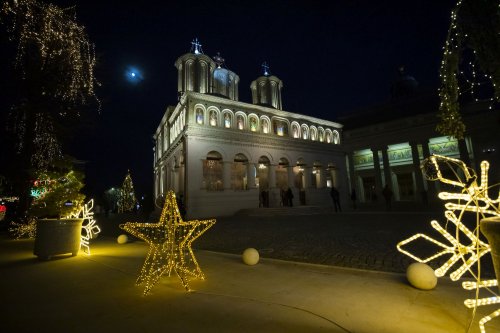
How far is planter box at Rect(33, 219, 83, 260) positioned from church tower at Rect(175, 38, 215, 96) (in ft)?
80.3

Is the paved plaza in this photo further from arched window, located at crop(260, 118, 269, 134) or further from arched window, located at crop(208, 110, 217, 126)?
arched window, located at crop(260, 118, 269, 134)

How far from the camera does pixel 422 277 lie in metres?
4.00

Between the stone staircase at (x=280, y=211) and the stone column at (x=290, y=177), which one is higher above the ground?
the stone column at (x=290, y=177)

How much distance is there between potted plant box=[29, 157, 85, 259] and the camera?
7.33 metres

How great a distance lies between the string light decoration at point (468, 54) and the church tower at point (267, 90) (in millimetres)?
33463

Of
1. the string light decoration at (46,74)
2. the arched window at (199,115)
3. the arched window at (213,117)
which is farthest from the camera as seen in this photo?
the arched window at (213,117)

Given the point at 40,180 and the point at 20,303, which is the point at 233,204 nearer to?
the point at 40,180

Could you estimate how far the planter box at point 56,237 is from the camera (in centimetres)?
726

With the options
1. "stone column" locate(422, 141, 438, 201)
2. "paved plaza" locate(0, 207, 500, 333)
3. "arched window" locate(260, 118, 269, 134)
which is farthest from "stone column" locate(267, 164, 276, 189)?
"paved plaza" locate(0, 207, 500, 333)

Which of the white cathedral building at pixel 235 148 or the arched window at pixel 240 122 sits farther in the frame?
the arched window at pixel 240 122

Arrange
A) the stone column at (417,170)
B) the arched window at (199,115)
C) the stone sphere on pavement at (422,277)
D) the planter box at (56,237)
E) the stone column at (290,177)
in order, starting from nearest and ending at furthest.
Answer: the stone sphere on pavement at (422,277)
the planter box at (56,237)
the arched window at (199,115)
the stone column at (290,177)
the stone column at (417,170)

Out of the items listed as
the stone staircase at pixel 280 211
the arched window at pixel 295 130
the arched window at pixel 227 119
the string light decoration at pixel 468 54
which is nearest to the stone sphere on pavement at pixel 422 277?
the string light decoration at pixel 468 54

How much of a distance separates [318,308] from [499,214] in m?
2.31

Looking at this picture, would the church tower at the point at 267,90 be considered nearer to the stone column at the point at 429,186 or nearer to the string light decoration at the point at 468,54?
the stone column at the point at 429,186
